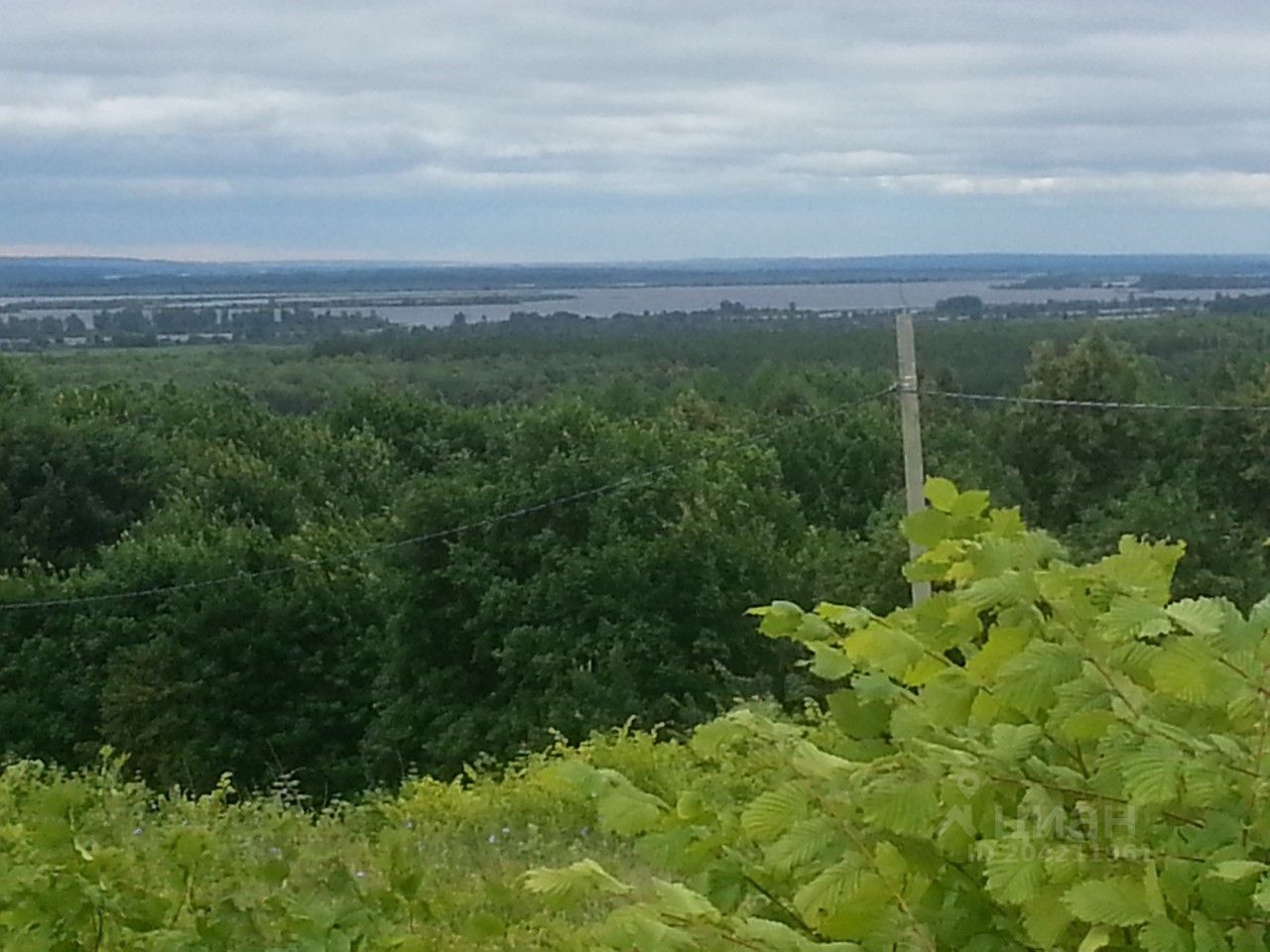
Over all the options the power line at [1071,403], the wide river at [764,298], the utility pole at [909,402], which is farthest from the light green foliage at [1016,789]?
the power line at [1071,403]

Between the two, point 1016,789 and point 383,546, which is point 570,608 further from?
point 1016,789

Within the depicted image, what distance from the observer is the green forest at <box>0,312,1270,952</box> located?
61.1 inches

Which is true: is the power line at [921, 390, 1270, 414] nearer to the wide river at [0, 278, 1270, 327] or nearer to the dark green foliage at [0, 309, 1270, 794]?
the wide river at [0, 278, 1270, 327]

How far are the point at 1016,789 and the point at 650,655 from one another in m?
19.2

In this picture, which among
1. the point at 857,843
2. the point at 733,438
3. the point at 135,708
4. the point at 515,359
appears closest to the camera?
the point at 857,843

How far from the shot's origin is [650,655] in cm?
2069

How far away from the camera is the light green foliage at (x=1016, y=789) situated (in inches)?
A: 57.3

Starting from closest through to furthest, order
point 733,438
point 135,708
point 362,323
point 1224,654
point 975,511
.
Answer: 1. point 1224,654
2. point 975,511
3. point 135,708
4. point 733,438
5. point 362,323

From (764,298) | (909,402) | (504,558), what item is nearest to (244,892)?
(909,402)

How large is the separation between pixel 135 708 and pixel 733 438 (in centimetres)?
1044

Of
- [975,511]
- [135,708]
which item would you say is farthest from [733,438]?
[975,511]

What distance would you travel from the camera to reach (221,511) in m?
30.6

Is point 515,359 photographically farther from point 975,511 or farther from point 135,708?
point 975,511

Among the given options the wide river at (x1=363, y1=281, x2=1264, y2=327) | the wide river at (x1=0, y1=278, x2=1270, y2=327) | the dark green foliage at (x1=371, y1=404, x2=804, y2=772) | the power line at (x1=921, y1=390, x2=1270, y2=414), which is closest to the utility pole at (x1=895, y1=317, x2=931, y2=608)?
the wide river at (x1=0, y1=278, x2=1270, y2=327)
